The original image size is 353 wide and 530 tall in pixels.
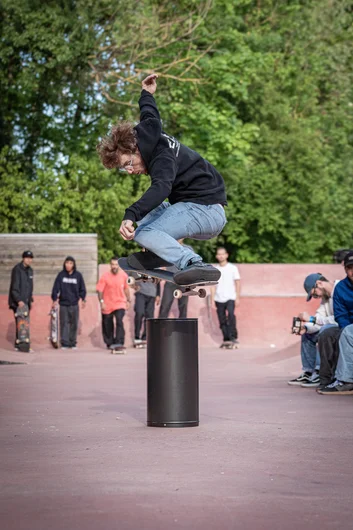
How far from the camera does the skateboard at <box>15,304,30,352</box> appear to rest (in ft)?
A: 66.0

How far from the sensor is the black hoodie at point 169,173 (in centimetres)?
724

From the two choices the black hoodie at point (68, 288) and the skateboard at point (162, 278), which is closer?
the skateboard at point (162, 278)

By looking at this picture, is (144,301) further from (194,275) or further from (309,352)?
(194,275)

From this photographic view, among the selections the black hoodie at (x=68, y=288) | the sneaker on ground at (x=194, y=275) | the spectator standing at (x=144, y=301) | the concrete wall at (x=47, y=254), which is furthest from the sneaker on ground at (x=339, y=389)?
the concrete wall at (x=47, y=254)

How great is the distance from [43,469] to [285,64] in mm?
36364

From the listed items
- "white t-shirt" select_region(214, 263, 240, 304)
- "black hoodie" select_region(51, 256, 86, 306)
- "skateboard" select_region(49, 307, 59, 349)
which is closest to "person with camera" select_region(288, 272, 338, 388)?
"white t-shirt" select_region(214, 263, 240, 304)

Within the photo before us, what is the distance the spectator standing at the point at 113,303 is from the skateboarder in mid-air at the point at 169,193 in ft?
41.4

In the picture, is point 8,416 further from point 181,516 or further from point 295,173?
point 295,173

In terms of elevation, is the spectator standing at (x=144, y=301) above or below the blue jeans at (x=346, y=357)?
above

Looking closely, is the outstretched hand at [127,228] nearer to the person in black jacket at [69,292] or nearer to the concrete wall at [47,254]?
the person in black jacket at [69,292]

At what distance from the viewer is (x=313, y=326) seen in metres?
12.1

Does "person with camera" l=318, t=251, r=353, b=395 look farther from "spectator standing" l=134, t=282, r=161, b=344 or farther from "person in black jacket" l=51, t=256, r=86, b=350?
"person in black jacket" l=51, t=256, r=86, b=350

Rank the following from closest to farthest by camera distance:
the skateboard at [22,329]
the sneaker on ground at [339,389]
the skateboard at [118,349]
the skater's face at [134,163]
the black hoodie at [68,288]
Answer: the skater's face at [134,163] < the sneaker on ground at [339,389] < the skateboard at [118,349] < the skateboard at [22,329] < the black hoodie at [68,288]

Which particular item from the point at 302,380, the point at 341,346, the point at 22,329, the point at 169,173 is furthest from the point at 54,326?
the point at 169,173
